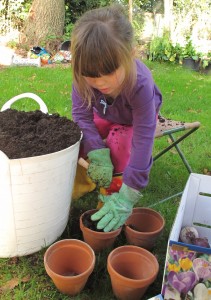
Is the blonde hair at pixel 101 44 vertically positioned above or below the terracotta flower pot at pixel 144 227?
above

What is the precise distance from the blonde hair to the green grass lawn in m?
0.84

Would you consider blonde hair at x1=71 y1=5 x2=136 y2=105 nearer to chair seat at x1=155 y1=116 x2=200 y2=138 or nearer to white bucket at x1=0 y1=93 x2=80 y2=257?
white bucket at x1=0 y1=93 x2=80 y2=257

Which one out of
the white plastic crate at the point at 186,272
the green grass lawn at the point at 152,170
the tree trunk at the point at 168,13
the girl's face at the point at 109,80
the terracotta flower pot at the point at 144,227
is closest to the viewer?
the white plastic crate at the point at 186,272

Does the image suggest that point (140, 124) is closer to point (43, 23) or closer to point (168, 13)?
point (43, 23)

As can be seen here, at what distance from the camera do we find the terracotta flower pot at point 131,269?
139 cm

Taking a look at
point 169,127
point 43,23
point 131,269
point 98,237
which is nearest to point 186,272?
point 131,269

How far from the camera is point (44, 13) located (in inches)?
254

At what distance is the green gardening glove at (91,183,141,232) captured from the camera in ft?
5.24

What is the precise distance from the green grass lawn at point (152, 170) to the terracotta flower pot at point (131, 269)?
0.09 metres

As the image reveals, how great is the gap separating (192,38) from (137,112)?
5.44m

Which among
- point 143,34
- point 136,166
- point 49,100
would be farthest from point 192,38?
point 136,166

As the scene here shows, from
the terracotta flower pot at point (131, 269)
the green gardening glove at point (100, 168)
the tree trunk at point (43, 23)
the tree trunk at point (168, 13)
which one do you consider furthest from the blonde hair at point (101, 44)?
the tree trunk at point (168, 13)

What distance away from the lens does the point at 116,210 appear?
1598 millimetres

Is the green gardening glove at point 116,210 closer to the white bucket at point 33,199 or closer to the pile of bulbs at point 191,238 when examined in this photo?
the white bucket at point 33,199
